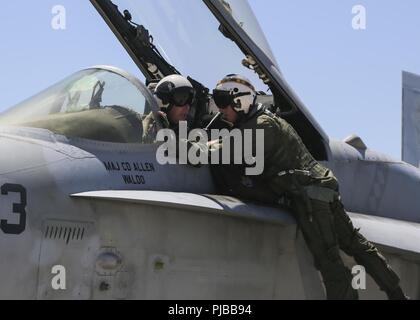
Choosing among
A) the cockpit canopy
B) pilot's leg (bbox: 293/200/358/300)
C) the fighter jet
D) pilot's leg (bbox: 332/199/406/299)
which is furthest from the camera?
pilot's leg (bbox: 332/199/406/299)

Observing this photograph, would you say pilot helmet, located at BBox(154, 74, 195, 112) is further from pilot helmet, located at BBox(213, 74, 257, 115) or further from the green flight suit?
the green flight suit

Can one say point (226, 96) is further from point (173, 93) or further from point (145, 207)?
point (145, 207)

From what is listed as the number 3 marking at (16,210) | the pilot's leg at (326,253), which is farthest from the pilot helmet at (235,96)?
the number 3 marking at (16,210)

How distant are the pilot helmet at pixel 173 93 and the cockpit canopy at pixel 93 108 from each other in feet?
0.43

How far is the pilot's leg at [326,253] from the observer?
6.14 metres

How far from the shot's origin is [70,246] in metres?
5.24

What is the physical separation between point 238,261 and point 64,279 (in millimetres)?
1495

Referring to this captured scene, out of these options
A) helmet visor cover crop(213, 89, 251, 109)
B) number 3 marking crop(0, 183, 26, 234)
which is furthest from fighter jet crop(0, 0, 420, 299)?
helmet visor cover crop(213, 89, 251, 109)

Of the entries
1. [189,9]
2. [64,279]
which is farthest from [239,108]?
[64,279]

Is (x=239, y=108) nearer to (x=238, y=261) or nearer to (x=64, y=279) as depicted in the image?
(x=238, y=261)

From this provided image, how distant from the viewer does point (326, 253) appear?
6.18 m

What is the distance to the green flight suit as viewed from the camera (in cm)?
618

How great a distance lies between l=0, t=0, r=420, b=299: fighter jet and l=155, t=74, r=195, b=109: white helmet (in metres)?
0.15
